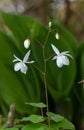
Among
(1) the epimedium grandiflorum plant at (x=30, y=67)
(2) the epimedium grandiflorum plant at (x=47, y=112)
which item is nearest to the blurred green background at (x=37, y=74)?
(1) the epimedium grandiflorum plant at (x=30, y=67)

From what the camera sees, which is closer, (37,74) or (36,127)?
(36,127)

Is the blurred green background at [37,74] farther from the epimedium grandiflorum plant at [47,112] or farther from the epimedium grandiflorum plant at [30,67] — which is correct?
the epimedium grandiflorum plant at [47,112]

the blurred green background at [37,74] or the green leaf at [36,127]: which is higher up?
the blurred green background at [37,74]

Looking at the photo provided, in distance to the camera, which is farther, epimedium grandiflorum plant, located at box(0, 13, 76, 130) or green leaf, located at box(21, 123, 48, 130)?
epimedium grandiflorum plant, located at box(0, 13, 76, 130)

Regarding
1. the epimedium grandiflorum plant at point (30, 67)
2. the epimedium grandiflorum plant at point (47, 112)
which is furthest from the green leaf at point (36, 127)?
the epimedium grandiflorum plant at point (30, 67)

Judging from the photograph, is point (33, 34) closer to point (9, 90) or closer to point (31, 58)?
point (31, 58)

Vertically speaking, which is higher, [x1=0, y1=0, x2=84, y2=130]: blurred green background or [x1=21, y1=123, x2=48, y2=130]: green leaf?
[x1=0, y1=0, x2=84, y2=130]: blurred green background

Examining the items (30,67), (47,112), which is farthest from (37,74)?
(47,112)

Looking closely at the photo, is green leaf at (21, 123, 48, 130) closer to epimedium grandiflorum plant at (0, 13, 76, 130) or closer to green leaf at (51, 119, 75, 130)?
green leaf at (51, 119, 75, 130)

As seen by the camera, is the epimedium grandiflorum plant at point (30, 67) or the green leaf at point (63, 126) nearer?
the green leaf at point (63, 126)

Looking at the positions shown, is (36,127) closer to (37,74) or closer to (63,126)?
(63,126)

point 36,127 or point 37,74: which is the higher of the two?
point 37,74

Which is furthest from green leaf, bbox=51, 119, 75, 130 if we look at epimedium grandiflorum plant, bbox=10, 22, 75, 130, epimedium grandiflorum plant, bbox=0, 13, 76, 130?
epimedium grandiflorum plant, bbox=0, 13, 76, 130
